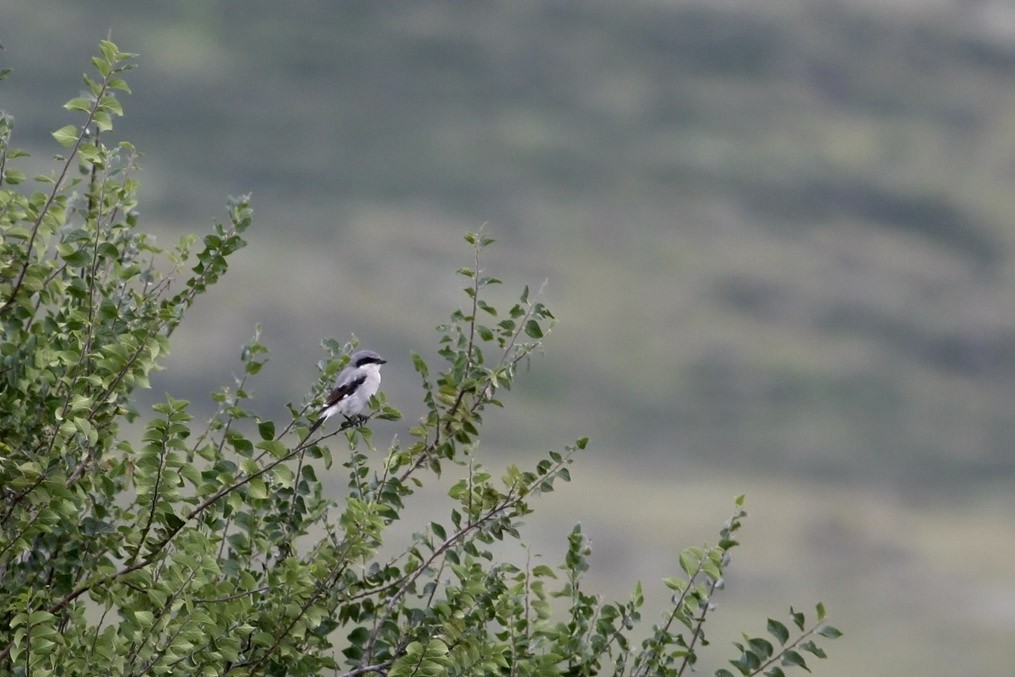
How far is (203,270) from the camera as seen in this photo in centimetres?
1246

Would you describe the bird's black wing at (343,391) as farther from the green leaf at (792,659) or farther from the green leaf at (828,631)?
the green leaf at (828,631)

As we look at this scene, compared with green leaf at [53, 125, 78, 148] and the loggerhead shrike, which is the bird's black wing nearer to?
the loggerhead shrike

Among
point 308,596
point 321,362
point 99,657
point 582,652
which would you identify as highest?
point 321,362

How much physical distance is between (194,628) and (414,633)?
1.64 m

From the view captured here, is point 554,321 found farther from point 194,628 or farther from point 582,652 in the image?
point 194,628

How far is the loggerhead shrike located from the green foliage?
26 cm

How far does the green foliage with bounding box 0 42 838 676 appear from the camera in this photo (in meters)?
10.4

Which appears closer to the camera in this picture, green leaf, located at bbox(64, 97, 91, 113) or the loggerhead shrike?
green leaf, located at bbox(64, 97, 91, 113)

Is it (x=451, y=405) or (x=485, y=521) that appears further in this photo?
(x=451, y=405)

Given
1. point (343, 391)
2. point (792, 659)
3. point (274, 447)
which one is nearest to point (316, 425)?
point (274, 447)

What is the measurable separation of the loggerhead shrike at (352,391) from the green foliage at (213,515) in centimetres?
26

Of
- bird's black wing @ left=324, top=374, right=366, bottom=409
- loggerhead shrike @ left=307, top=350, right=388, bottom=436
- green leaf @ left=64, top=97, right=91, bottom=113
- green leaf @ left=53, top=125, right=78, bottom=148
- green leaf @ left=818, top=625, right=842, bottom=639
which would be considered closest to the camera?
green leaf @ left=818, top=625, right=842, bottom=639

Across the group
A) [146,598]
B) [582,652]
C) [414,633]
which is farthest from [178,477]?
[582,652]

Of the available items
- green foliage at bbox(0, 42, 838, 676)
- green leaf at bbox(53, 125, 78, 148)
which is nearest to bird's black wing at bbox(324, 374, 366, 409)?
green foliage at bbox(0, 42, 838, 676)
